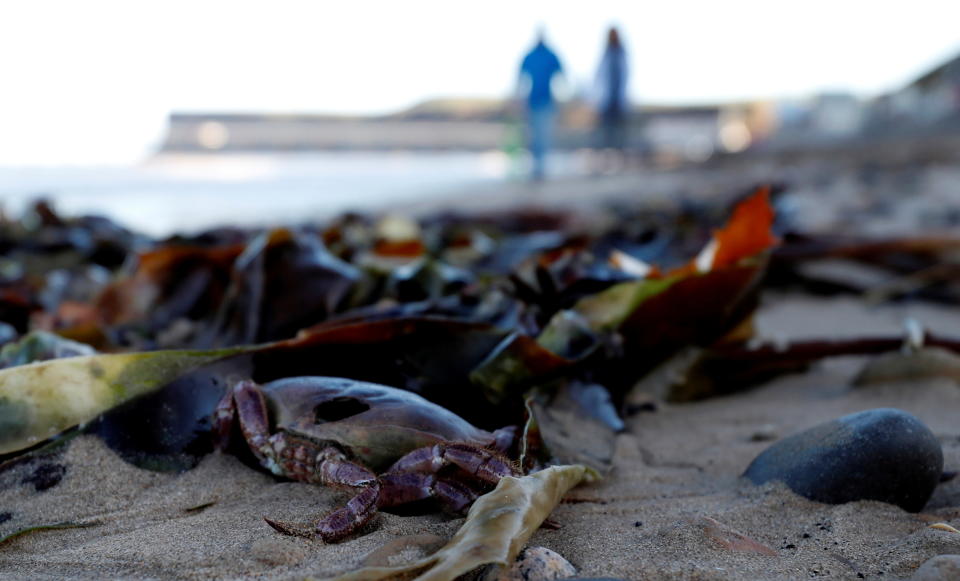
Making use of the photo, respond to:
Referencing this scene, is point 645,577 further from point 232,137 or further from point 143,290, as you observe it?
point 232,137

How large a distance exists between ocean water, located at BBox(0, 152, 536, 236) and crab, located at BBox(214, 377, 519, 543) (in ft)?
12.3

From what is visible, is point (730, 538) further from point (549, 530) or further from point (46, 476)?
point (46, 476)

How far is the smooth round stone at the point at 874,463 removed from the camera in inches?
41.0

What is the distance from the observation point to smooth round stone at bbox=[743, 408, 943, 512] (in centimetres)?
104

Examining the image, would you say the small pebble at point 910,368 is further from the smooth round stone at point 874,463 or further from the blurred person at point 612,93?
the blurred person at point 612,93

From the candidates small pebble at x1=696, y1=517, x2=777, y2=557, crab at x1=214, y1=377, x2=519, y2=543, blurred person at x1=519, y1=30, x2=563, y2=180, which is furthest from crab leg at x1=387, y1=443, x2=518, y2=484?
blurred person at x1=519, y1=30, x2=563, y2=180

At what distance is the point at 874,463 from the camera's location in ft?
3.43

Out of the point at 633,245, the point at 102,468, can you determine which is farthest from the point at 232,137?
the point at 102,468

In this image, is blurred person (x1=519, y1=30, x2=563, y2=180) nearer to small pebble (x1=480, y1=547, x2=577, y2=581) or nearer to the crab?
the crab

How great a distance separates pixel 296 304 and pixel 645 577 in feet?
3.60

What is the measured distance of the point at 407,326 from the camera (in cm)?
141

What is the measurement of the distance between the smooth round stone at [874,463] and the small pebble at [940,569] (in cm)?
23

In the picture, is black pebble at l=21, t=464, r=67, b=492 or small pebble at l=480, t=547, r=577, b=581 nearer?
small pebble at l=480, t=547, r=577, b=581

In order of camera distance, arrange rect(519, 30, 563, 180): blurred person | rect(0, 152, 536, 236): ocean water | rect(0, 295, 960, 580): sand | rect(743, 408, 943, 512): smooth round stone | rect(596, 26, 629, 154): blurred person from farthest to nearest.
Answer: rect(596, 26, 629, 154): blurred person
rect(519, 30, 563, 180): blurred person
rect(0, 152, 536, 236): ocean water
rect(743, 408, 943, 512): smooth round stone
rect(0, 295, 960, 580): sand
